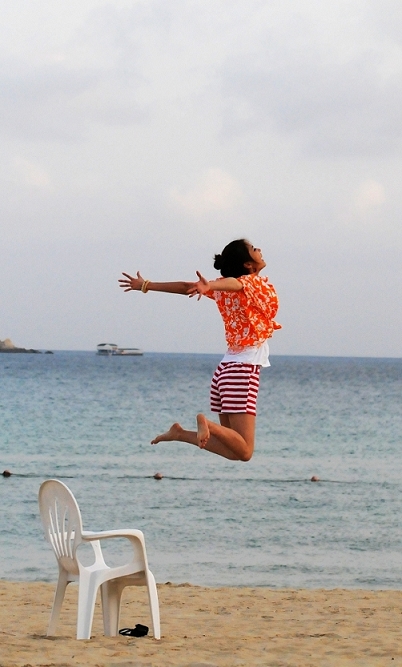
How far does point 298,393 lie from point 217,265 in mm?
Result: 61532

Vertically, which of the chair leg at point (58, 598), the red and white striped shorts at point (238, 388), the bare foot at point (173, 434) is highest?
the red and white striped shorts at point (238, 388)

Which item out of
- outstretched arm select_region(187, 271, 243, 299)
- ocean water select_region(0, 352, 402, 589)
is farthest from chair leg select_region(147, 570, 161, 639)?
ocean water select_region(0, 352, 402, 589)

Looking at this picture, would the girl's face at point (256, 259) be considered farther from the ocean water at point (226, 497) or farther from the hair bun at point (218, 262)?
the ocean water at point (226, 497)

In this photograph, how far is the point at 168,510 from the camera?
1844 centimetres

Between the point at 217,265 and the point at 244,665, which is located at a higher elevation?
the point at 217,265

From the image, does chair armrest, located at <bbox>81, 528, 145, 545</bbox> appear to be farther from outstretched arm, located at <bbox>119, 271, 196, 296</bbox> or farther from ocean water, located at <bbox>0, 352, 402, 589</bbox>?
ocean water, located at <bbox>0, 352, 402, 589</bbox>

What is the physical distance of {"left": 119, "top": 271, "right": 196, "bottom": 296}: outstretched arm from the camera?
19.6ft

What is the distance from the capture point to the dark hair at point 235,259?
630 centimetres

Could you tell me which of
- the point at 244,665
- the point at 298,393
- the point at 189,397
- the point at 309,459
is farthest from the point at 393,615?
the point at 298,393

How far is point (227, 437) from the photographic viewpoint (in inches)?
245

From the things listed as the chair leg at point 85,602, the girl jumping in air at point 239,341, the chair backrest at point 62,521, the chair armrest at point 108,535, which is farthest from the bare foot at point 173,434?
the chair leg at point 85,602

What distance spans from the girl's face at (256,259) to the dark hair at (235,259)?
21mm

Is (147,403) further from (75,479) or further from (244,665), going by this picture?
(244,665)

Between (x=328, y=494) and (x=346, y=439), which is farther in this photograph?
(x=346, y=439)
